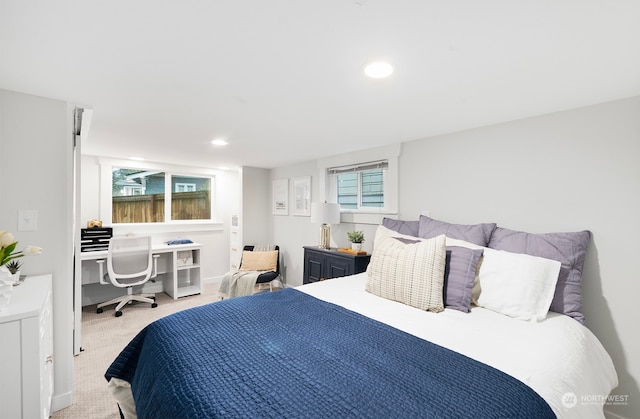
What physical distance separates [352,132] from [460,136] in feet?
3.32

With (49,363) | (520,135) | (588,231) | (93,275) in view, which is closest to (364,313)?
(588,231)

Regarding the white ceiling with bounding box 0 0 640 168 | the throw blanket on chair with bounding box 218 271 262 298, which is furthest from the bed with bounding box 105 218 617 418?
the throw blanket on chair with bounding box 218 271 262 298

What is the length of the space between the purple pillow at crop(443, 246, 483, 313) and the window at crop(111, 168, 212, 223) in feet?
15.3

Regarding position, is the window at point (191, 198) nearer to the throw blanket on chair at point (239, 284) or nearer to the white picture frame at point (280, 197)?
the white picture frame at point (280, 197)

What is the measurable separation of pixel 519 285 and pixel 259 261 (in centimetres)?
351

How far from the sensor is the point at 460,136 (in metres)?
2.67

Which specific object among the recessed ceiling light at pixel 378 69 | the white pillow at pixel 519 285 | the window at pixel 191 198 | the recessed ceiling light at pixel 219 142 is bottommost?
the white pillow at pixel 519 285

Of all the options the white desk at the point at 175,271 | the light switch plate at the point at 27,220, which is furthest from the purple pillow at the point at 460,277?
the white desk at the point at 175,271

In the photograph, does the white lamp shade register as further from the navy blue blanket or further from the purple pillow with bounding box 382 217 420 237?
the navy blue blanket

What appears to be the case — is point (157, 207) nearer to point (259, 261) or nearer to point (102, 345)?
point (259, 261)

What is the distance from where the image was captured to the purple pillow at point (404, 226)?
9.14ft

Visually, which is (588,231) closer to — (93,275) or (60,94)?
(60,94)

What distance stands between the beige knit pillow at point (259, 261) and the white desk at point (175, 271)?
32.8 inches

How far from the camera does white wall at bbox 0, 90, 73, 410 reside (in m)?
1.87
